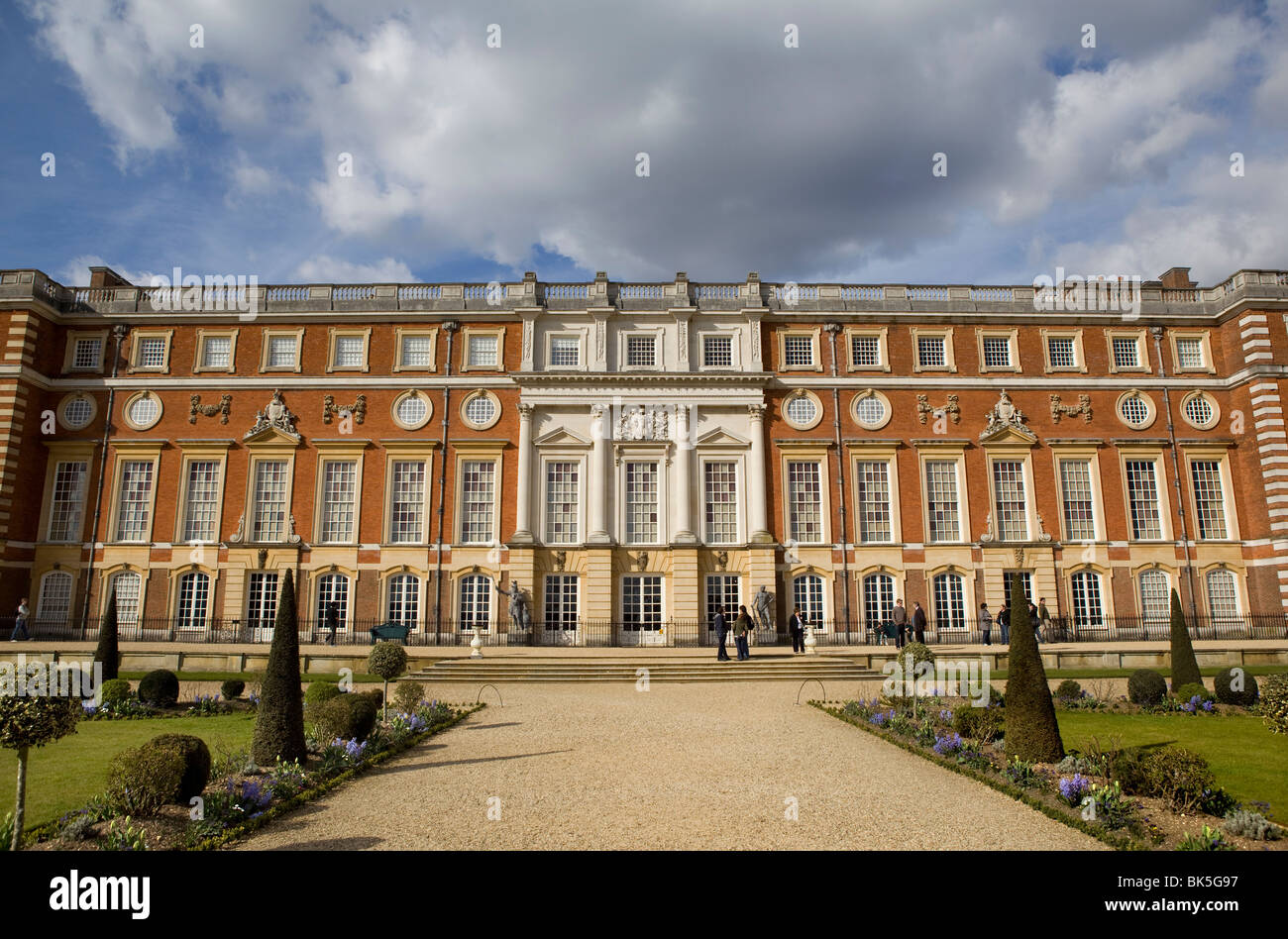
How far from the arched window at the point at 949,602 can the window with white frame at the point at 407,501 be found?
2008cm

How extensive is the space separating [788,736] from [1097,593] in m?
21.7

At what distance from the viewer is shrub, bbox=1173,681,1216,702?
16.5 m

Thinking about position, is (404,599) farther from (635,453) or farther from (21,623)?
(21,623)

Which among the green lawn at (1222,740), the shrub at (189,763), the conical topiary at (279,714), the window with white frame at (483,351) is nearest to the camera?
the shrub at (189,763)

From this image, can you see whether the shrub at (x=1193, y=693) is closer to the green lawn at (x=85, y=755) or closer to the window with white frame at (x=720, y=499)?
the window with white frame at (x=720, y=499)

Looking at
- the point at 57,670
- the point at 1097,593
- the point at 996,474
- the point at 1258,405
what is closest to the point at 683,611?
the point at 996,474

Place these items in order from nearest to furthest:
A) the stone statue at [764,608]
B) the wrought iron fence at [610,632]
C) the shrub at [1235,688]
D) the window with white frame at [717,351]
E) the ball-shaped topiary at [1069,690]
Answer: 1. the shrub at [1235,688]
2. the ball-shaped topiary at [1069,690]
3. the stone statue at [764,608]
4. the wrought iron fence at [610,632]
5. the window with white frame at [717,351]

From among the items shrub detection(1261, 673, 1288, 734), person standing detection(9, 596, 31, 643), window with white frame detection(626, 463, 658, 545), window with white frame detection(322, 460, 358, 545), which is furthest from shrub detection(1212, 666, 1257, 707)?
person standing detection(9, 596, 31, 643)

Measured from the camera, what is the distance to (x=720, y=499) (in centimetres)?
3088

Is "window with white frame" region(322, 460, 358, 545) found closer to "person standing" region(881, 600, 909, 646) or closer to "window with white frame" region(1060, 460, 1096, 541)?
"person standing" region(881, 600, 909, 646)

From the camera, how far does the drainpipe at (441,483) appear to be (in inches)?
1171

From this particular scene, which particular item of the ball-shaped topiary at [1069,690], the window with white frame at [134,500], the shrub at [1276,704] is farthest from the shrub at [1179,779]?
the window with white frame at [134,500]
